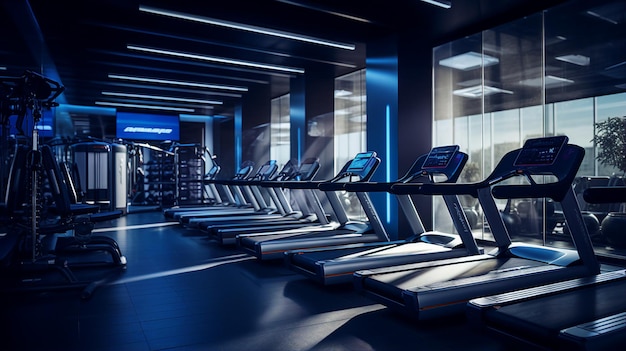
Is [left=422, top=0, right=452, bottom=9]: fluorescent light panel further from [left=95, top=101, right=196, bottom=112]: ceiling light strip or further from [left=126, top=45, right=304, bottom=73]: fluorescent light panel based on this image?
[left=95, top=101, right=196, bottom=112]: ceiling light strip

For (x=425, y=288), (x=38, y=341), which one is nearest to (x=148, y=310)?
(x=38, y=341)

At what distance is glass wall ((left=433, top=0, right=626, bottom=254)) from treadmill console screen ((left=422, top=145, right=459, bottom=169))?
1.99 metres

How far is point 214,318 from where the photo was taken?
9.32 ft

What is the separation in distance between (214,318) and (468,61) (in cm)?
519

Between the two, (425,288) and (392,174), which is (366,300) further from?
(392,174)

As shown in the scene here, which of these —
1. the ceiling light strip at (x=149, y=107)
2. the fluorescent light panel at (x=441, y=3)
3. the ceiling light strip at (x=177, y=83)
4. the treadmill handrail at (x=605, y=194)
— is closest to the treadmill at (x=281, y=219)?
the fluorescent light panel at (x=441, y=3)

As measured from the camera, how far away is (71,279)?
3.53 meters

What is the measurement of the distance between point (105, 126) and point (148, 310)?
13396 mm

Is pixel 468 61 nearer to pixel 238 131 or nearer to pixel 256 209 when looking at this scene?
pixel 256 209

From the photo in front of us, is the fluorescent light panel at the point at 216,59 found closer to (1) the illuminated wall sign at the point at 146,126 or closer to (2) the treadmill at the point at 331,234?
(2) the treadmill at the point at 331,234

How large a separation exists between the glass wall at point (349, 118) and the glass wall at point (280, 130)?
2006 millimetres

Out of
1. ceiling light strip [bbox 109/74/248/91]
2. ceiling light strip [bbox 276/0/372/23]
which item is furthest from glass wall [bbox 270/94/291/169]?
ceiling light strip [bbox 276/0/372/23]

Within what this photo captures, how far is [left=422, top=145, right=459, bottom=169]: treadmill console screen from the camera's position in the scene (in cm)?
391

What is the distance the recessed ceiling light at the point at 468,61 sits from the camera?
20.0ft
